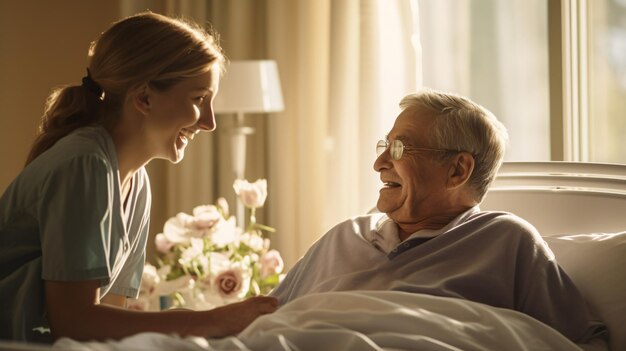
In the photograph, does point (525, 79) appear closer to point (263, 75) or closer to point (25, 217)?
point (263, 75)

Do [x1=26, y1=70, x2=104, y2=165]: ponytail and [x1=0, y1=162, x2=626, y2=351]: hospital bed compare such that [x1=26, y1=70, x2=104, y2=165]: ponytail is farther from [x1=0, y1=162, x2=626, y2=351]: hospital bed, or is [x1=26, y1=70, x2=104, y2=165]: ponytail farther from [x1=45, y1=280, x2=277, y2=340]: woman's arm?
[x1=0, y1=162, x2=626, y2=351]: hospital bed

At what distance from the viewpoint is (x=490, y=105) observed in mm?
4336

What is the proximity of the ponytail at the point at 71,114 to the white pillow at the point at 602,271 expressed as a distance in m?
1.29

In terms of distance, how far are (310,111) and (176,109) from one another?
2523 mm

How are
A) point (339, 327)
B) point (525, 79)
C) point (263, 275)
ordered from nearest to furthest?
point (339, 327)
point (263, 275)
point (525, 79)

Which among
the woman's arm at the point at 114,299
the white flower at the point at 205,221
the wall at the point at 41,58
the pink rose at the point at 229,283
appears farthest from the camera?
the wall at the point at 41,58

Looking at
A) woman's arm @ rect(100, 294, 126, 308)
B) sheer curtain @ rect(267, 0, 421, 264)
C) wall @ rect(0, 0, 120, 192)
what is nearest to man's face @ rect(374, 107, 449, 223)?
woman's arm @ rect(100, 294, 126, 308)

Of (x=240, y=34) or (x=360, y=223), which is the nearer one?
(x=360, y=223)

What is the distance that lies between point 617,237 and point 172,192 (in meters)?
3.19

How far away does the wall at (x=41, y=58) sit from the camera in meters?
5.43

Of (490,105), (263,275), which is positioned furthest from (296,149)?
(263,275)

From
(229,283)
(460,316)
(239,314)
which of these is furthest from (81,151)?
(229,283)

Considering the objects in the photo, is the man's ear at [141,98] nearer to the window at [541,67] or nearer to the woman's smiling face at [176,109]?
the woman's smiling face at [176,109]

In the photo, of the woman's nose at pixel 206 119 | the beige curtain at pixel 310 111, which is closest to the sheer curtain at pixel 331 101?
the beige curtain at pixel 310 111
